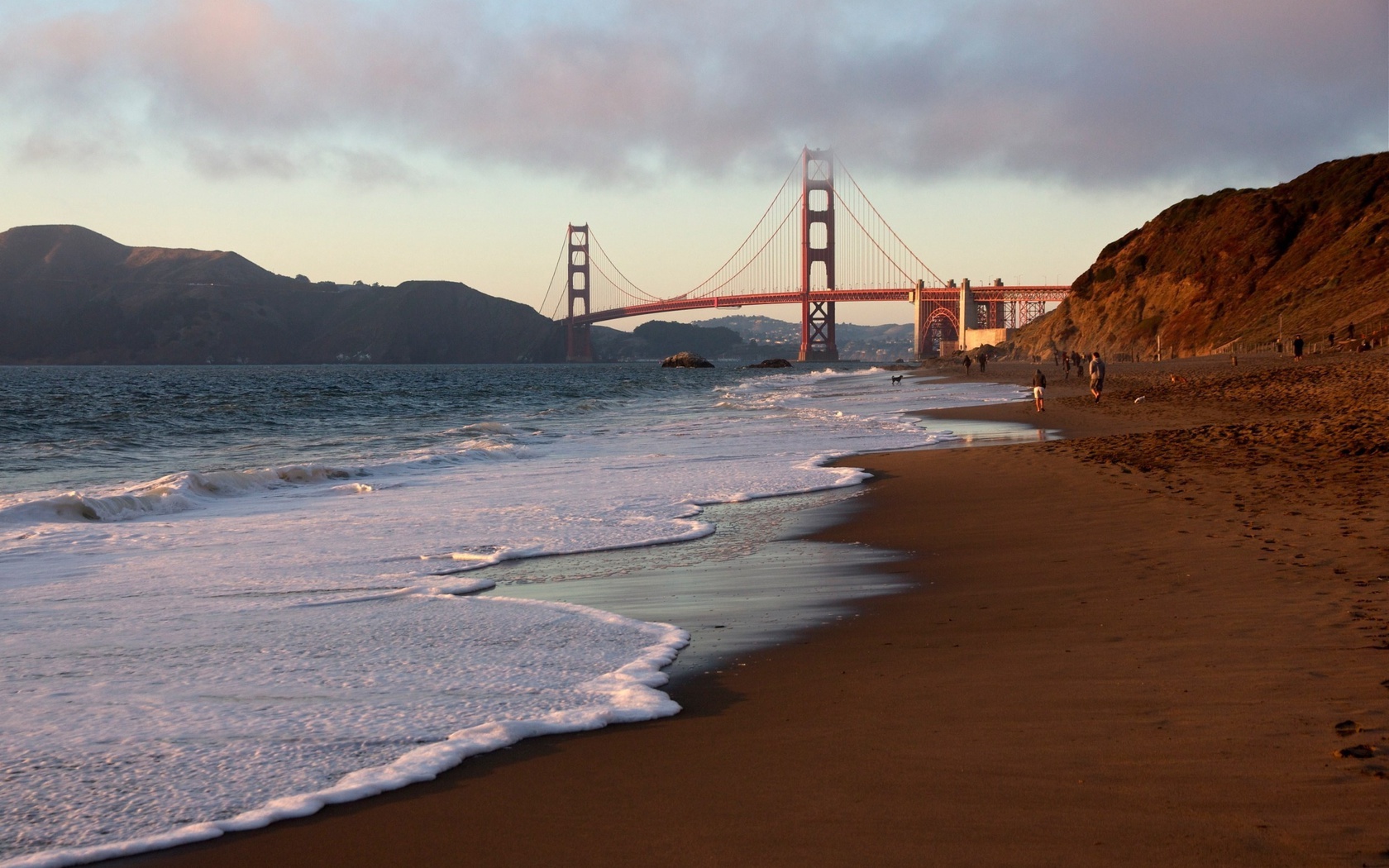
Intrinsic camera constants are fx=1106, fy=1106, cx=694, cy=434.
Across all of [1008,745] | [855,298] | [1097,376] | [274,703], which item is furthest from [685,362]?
[1008,745]

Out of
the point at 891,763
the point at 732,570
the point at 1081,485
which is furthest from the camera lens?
the point at 1081,485

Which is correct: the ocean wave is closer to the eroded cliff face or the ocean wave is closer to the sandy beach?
the sandy beach

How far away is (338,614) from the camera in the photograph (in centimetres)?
520

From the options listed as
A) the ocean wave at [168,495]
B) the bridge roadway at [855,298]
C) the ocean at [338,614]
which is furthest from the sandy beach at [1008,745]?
the bridge roadway at [855,298]

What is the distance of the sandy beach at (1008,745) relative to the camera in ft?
8.16

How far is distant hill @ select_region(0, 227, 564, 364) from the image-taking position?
141250 mm

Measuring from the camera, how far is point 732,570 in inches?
247

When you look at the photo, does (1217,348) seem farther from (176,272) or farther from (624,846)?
(176,272)

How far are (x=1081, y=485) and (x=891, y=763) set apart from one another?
6.58 metres

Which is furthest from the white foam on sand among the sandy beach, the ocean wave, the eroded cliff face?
the eroded cliff face

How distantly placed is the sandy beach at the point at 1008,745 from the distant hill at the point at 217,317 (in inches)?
5120

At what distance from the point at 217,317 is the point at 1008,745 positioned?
164465 millimetres

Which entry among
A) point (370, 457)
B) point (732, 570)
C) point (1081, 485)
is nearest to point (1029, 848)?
point (732, 570)

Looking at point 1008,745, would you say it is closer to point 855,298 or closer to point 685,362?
point 855,298
